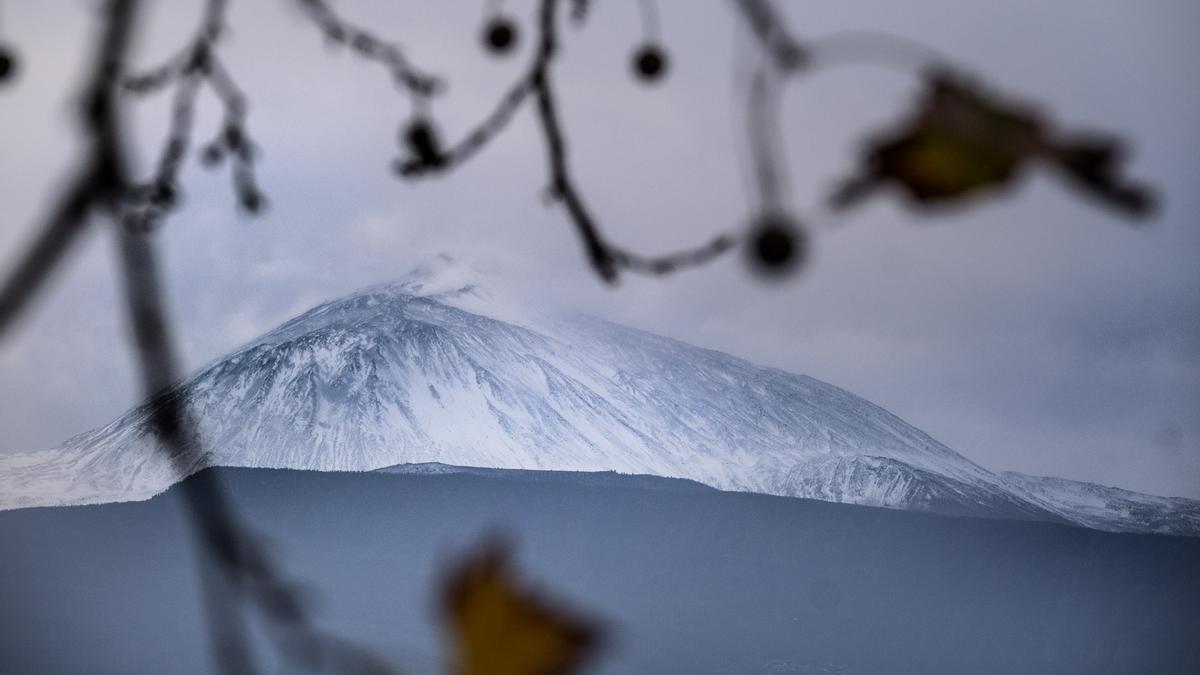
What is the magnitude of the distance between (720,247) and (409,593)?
3787 centimetres

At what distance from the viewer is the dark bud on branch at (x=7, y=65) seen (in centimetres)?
46

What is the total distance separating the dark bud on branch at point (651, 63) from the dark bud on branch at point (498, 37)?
7 cm

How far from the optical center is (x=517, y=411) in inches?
1480

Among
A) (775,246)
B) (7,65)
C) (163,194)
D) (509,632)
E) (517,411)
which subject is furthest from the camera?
(517,411)

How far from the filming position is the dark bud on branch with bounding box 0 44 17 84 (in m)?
0.46

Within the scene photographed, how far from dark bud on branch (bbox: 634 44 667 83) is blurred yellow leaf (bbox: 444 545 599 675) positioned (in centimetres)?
39

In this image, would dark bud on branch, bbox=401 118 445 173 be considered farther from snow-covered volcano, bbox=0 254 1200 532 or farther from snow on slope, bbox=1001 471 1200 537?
snow on slope, bbox=1001 471 1200 537

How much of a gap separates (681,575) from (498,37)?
1684 inches

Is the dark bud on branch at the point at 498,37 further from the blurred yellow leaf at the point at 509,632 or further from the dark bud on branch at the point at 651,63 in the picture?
the blurred yellow leaf at the point at 509,632

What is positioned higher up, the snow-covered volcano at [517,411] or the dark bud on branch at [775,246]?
the dark bud on branch at [775,246]

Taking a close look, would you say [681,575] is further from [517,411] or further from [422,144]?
[422,144]

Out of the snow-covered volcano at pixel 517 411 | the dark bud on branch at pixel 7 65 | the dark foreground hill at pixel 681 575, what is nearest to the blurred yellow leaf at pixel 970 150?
the dark bud on branch at pixel 7 65

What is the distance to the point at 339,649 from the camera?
0.19 m

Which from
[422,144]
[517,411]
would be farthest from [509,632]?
[517,411]
